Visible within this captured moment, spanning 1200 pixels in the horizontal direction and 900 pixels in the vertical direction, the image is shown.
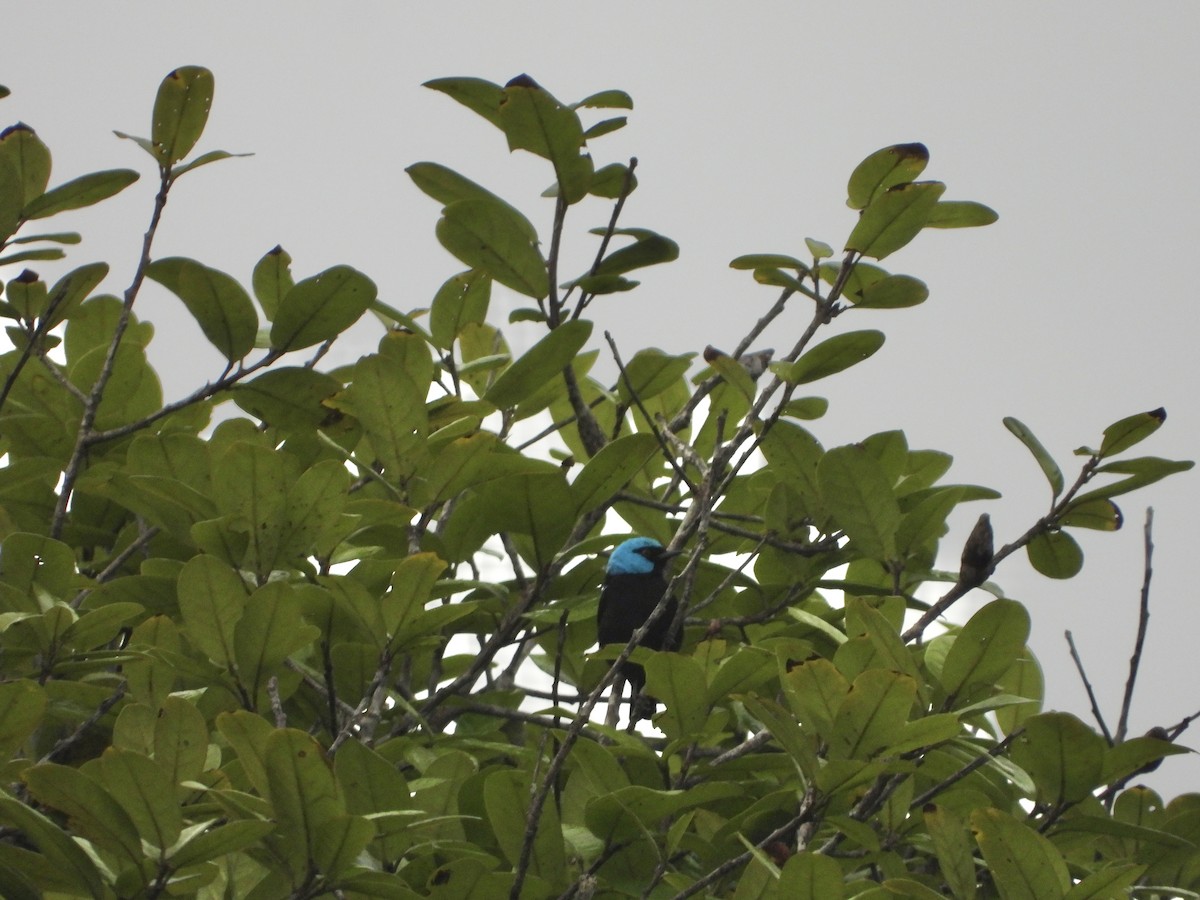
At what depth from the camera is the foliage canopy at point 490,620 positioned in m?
1.82

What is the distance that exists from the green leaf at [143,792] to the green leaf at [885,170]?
1.62 meters

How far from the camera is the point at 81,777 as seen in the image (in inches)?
65.1

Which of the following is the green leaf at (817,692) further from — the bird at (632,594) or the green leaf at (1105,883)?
the bird at (632,594)

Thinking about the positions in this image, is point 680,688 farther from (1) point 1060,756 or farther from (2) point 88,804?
(2) point 88,804

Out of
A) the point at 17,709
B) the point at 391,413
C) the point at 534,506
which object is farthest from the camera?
the point at 534,506

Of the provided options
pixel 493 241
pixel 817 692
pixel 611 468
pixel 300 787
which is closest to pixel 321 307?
Result: pixel 493 241

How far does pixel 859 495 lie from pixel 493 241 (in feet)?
2.84

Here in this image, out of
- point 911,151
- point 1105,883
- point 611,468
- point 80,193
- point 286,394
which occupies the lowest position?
point 1105,883

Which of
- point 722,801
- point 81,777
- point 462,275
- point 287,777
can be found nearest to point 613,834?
point 722,801

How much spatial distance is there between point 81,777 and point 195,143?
1502 mm

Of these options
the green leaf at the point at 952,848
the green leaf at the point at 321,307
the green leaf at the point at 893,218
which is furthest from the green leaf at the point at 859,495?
the green leaf at the point at 321,307

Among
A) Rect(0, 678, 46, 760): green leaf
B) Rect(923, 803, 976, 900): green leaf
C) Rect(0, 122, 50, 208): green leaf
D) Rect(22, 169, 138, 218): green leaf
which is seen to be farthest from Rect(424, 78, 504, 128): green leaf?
Rect(923, 803, 976, 900): green leaf

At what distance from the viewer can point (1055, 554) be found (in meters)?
2.62

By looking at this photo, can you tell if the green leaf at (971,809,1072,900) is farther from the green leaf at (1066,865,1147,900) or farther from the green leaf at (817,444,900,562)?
the green leaf at (817,444,900,562)
